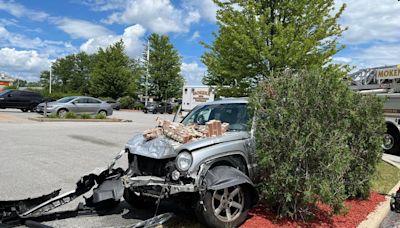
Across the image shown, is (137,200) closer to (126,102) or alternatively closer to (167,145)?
(167,145)

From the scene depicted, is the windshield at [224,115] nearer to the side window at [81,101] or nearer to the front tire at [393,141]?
the front tire at [393,141]

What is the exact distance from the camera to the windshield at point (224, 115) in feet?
18.4

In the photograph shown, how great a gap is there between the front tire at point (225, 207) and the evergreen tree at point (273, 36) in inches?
292

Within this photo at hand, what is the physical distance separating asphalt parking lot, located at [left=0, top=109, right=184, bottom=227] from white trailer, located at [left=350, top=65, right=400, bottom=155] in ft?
30.4

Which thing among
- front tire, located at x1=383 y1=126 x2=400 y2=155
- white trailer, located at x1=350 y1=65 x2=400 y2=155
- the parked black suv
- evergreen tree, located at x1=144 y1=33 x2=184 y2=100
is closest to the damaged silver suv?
white trailer, located at x1=350 y1=65 x2=400 y2=155

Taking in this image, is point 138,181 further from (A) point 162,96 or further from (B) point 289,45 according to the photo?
(A) point 162,96

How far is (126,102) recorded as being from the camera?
49.1 metres

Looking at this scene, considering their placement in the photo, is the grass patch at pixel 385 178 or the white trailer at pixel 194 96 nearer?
the grass patch at pixel 385 178

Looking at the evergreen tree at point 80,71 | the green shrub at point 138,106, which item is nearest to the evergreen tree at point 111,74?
the green shrub at point 138,106

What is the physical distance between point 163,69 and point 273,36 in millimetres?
44630

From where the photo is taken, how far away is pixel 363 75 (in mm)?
15164

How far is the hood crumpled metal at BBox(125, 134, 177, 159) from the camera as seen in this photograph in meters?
4.60

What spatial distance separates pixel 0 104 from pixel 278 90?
91.0 ft

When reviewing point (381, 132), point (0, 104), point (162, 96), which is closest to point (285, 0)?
point (381, 132)
